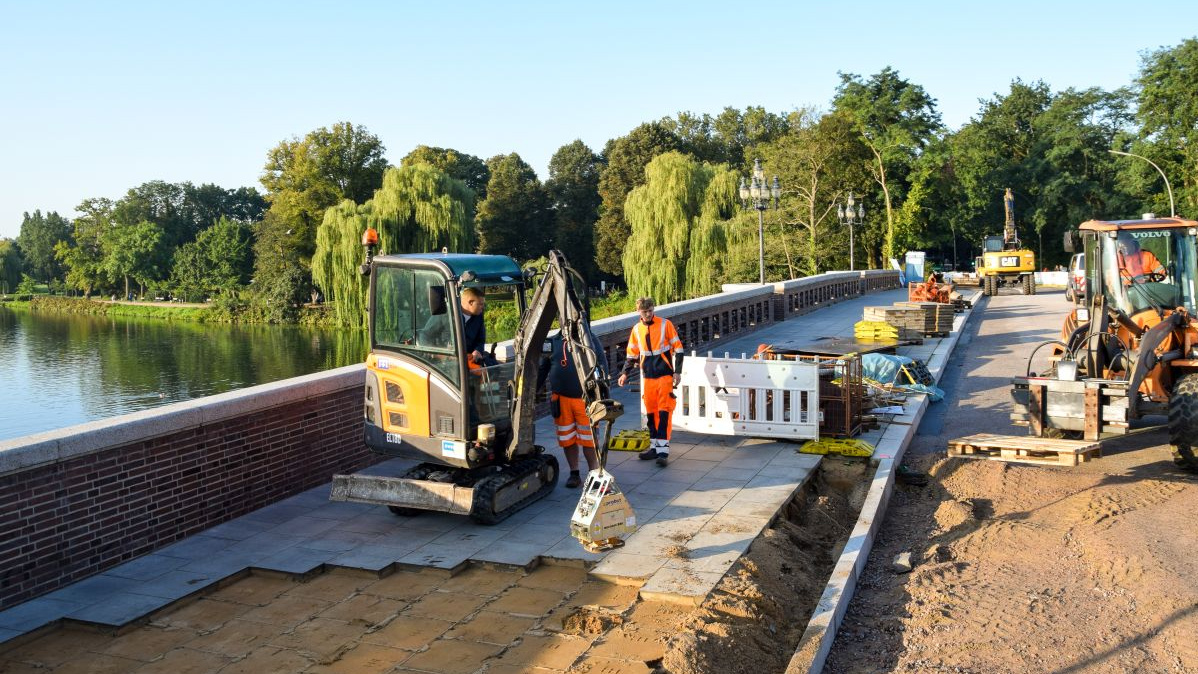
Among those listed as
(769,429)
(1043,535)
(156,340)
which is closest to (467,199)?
(156,340)

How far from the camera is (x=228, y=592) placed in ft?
22.3

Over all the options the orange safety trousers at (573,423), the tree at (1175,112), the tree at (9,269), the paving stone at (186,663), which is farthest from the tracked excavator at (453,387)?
the tree at (9,269)

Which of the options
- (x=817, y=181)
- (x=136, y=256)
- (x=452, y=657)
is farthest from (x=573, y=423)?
(x=136, y=256)

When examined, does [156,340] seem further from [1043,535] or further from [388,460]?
[1043,535]

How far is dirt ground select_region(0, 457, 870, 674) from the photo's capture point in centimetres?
555

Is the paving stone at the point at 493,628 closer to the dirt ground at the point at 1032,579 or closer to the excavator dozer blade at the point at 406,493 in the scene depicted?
the excavator dozer blade at the point at 406,493

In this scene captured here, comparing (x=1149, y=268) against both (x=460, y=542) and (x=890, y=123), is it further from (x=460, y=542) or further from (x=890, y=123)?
(x=890, y=123)

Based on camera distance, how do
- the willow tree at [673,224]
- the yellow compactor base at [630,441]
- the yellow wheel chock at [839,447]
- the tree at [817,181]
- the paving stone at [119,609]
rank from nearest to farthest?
the paving stone at [119,609], the yellow wheel chock at [839,447], the yellow compactor base at [630,441], the willow tree at [673,224], the tree at [817,181]

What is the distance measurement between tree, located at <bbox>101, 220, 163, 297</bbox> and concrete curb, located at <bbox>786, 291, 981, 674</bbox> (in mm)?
92335

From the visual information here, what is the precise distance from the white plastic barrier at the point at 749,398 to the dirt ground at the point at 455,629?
12.0 ft

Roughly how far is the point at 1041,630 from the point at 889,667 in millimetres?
1140

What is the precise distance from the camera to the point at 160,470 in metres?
7.70

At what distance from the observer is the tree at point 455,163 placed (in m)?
74.4

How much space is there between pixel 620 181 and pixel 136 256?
50493mm
